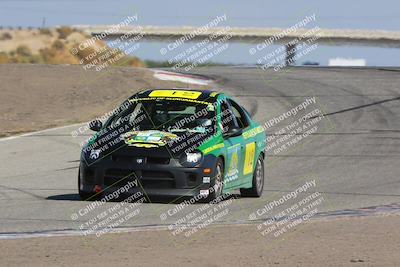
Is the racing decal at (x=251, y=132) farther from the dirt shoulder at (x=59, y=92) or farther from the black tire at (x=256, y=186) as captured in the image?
the dirt shoulder at (x=59, y=92)

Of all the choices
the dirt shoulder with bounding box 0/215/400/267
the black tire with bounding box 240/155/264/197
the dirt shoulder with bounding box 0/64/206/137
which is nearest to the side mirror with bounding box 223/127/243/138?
the black tire with bounding box 240/155/264/197

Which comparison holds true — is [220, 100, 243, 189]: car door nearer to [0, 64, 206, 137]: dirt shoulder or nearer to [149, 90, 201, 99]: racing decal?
[149, 90, 201, 99]: racing decal

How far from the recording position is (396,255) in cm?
891

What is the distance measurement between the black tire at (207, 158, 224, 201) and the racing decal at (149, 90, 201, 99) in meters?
1.19

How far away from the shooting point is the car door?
13.1 metres

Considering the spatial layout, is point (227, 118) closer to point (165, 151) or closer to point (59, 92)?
point (165, 151)

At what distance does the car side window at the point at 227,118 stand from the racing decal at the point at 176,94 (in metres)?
→ 0.39

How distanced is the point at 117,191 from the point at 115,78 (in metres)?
21.0

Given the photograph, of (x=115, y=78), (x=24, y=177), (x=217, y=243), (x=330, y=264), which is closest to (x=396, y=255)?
(x=330, y=264)

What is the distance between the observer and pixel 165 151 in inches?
489

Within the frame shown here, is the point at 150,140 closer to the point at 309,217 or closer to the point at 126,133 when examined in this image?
the point at 126,133

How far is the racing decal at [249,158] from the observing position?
1382 cm

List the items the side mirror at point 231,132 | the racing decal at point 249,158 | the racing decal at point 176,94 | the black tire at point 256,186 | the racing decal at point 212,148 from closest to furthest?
the racing decal at point 212,148 < the side mirror at point 231,132 < the racing decal at point 176,94 < the racing decal at point 249,158 < the black tire at point 256,186

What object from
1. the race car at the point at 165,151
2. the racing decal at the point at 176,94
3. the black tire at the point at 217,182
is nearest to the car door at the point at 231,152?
the race car at the point at 165,151
